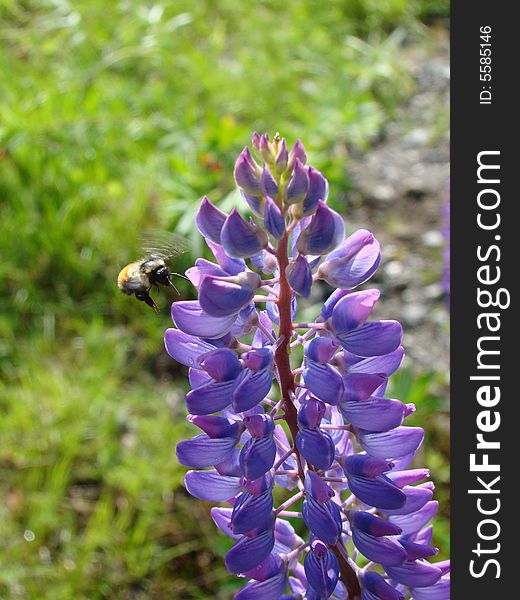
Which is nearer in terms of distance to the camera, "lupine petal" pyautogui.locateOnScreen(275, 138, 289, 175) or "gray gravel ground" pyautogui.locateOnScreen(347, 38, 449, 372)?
"lupine petal" pyautogui.locateOnScreen(275, 138, 289, 175)

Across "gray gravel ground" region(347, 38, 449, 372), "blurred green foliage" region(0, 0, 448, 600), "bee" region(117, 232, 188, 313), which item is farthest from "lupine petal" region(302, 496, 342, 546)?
"gray gravel ground" region(347, 38, 449, 372)

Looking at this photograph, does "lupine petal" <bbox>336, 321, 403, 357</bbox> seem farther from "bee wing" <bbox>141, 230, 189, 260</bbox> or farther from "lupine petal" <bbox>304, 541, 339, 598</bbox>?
"bee wing" <bbox>141, 230, 189, 260</bbox>

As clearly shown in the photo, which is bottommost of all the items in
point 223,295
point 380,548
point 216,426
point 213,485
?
point 380,548

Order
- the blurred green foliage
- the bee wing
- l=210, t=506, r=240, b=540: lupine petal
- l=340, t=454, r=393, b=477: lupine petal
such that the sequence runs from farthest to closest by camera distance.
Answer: the blurred green foliage, the bee wing, l=210, t=506, r=240, b=540: lupine petal, l=340, t=454, r=393, b=477: lupine petal

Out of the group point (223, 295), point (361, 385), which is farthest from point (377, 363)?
point (223, 295)

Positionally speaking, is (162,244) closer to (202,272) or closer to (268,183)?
(202,272)

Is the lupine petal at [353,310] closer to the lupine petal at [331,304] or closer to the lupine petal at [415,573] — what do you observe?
the lupine petal at [331,304]
